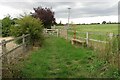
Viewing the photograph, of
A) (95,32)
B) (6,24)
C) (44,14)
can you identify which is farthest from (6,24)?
(95,32)

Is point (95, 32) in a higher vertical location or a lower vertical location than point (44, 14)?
lower

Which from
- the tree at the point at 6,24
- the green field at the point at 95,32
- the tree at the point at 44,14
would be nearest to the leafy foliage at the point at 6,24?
the tree at the point at 6,24

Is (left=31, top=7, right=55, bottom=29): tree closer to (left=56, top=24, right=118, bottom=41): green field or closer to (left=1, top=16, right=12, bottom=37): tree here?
(left=1, top=16, right=12, bottom=37): tree

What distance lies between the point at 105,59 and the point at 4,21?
25932mm

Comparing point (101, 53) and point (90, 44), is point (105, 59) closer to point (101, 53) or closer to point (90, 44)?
point (101, 53)

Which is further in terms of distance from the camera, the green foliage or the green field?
the green foliage

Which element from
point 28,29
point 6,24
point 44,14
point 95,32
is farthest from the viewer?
point 44,14

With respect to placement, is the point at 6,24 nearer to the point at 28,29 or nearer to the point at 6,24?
the point at 6,24

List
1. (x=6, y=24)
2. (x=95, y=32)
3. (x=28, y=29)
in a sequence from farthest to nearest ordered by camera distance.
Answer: (x=6, y=24)
(x=28, y=29)
(x=95, y=32)

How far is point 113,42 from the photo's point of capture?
31.7 feet

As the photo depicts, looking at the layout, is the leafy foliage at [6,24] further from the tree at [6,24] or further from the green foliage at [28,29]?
the green foliage at [28,29]

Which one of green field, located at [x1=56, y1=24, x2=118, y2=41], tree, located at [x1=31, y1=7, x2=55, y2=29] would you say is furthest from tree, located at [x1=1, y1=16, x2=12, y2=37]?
green field, located at [x1=56, y1=24, x2=118, y2=41]

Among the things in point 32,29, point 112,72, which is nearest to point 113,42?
point 112,72

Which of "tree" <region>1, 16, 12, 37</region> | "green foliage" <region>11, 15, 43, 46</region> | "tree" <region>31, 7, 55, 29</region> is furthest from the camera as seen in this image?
"tree" <region>31, 7, 55, 29</region>
